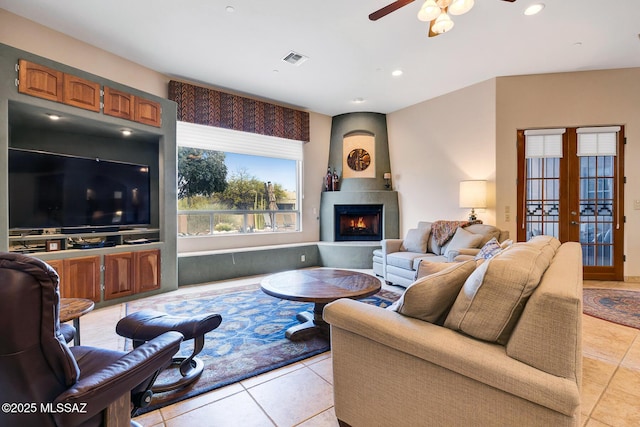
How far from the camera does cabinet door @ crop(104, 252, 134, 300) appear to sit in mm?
3422

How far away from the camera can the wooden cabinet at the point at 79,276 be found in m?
3.11

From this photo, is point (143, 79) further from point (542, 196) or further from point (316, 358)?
point (542, 196)

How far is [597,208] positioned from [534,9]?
10.9 ft

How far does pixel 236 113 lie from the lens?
4863 mm

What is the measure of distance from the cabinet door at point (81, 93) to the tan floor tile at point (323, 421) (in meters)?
3.67

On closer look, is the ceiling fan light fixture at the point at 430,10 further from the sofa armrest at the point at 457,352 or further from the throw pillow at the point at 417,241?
the throw pillow at the point at 417,241

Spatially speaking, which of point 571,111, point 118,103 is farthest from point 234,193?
point 571,111

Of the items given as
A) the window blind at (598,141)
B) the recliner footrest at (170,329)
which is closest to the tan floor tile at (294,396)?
the recliner footrest at (170,329)

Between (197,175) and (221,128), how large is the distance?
85 cm

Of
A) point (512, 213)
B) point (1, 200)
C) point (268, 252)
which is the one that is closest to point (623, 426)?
point (512, 213)

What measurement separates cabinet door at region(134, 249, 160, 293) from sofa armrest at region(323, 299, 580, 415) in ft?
10.4

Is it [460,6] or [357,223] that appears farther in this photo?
[357,223]

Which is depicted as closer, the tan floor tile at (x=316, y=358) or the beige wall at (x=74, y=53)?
the tan floor tile at (x=316, y=358)

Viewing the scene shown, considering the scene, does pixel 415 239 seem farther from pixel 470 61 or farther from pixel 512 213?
pixel 470 61
